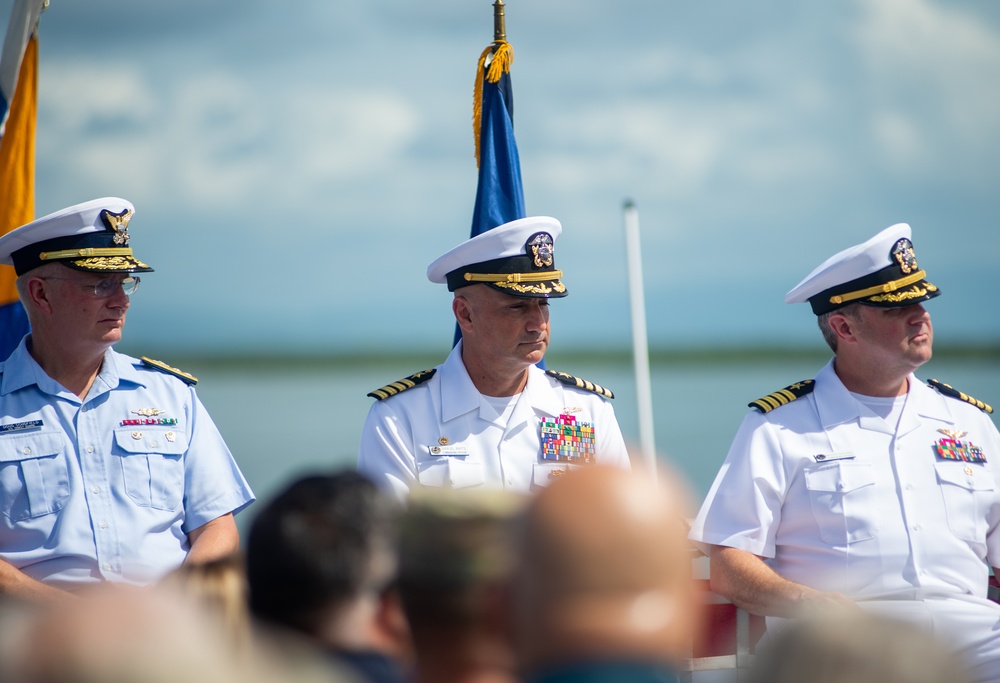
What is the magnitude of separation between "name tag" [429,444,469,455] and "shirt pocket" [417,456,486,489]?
0.06 feet

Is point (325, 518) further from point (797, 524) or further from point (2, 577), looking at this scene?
point (797, 524)

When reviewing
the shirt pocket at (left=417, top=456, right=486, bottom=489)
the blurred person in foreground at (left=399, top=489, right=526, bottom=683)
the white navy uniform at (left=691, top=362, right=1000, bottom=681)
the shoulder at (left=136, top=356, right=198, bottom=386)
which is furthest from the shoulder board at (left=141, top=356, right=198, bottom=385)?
the blurred person in foreground at (left=399, top=489, right=526, bottom=683)

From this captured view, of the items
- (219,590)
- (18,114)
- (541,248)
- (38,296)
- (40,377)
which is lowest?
(219,590)

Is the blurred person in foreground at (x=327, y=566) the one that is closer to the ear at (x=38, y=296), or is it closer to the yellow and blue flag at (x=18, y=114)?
the ear at (x=38, y=296)

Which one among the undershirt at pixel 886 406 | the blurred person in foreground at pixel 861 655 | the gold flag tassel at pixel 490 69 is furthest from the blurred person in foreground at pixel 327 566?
the gold flag tassel at pixel 490 69

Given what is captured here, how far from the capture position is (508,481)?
14.2 feet

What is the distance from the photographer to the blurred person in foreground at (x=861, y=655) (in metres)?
1.18

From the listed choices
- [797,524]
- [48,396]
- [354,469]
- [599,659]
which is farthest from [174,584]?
[797,524]

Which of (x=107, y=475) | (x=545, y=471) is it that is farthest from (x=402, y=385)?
(x=107, y=475)

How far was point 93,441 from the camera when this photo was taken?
411 centimetres

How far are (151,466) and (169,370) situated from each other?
456mm

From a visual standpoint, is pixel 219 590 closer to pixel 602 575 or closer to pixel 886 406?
pixel 602 575

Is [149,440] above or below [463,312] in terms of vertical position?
below

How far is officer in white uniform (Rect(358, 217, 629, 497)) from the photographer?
171 inches
